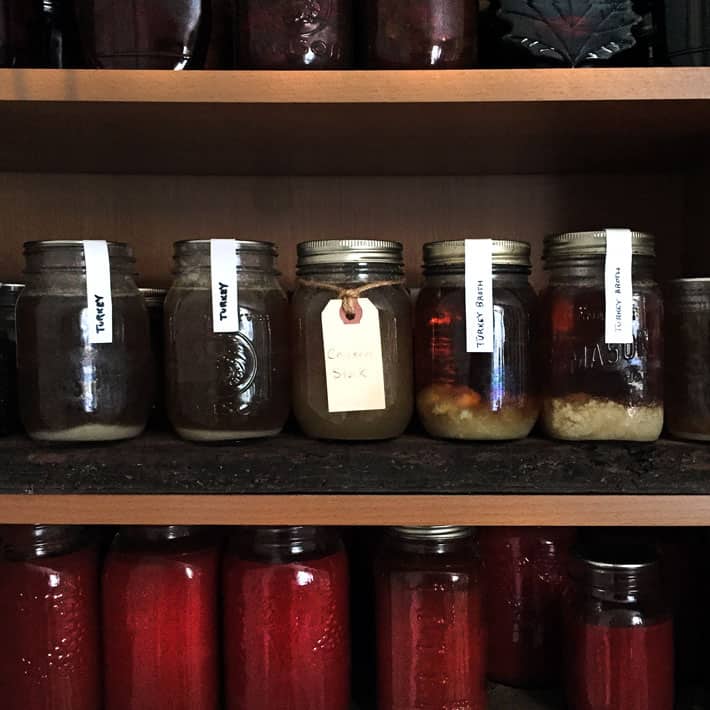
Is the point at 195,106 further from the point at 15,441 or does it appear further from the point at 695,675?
the point at 695,675

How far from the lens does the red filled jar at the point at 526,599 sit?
3.22ft

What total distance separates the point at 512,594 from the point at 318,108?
2.09 ft

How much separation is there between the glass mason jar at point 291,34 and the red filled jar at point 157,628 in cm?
55

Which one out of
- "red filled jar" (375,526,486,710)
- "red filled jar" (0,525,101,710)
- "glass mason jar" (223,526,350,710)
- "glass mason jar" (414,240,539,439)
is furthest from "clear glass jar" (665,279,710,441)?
"red filled jar" (0,525,101,710)

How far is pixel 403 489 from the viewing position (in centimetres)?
78

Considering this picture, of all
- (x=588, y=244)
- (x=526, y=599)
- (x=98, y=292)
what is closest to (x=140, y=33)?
(x=98, y=292)

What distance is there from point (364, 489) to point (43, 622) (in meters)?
0.41

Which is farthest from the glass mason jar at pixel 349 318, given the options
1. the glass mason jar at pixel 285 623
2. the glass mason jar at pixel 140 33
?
the glass mason jar at pixel 140 33

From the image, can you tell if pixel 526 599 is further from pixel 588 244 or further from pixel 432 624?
pixel 588 244

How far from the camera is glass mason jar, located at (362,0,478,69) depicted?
31.5 inches

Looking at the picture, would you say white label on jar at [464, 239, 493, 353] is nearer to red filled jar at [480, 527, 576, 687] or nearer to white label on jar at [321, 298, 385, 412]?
white label on jar at [321, 298, 385, 412]

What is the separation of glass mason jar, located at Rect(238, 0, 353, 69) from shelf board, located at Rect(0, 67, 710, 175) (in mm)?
56

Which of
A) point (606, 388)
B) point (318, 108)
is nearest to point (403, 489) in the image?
point (606, 388)

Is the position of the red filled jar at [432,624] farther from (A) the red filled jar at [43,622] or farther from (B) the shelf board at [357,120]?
(B) the shelf board at [357,120]
